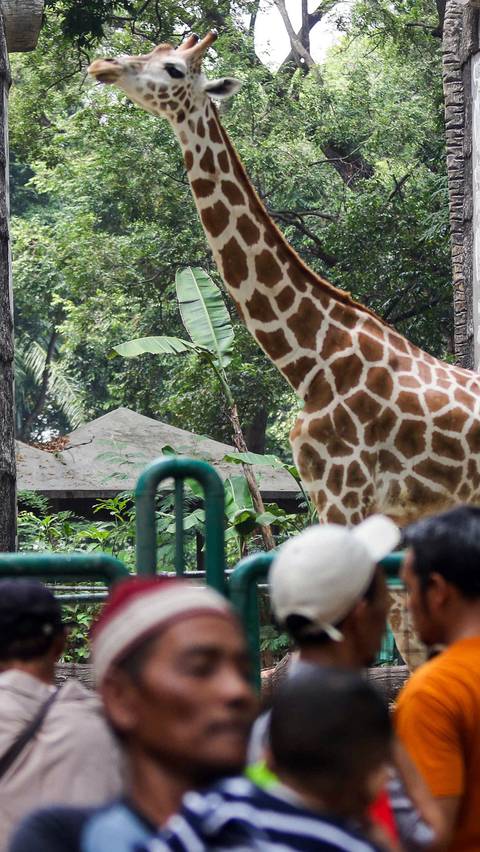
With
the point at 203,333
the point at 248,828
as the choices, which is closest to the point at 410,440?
the point at 248,828

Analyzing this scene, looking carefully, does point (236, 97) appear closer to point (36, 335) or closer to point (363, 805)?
point (36, 335)

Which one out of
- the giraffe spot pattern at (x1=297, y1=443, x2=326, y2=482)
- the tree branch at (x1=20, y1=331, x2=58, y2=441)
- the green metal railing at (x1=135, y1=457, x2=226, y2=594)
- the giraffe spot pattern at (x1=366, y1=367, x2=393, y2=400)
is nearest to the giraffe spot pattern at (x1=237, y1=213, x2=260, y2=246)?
the giraffe spot pattern at (x1=366, y1=367, x2=393, y2=400)

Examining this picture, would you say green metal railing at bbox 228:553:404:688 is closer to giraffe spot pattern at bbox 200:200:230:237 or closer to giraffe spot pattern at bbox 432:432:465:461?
giraffe spot pattern at bbox 432:432:465:461

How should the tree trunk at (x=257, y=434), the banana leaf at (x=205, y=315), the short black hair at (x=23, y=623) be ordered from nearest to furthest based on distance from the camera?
the short black hair at (x=23, y=623)
the banana leaf at (x=205, y=315)
the tree trunk at (x=257, y=434)

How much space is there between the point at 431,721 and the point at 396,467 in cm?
279

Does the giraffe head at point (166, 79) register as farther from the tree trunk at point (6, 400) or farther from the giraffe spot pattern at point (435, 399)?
the giraffe spot pattern at point (435, 399)

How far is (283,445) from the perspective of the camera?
810 inches

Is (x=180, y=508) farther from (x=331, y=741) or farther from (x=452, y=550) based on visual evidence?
(x=331, y=741)

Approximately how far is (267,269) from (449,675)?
10.8ft

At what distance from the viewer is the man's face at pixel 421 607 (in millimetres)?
1954

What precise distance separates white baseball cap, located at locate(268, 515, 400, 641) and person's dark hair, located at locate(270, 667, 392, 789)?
419 millimetres

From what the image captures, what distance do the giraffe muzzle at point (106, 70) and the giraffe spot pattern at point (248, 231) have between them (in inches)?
36.3

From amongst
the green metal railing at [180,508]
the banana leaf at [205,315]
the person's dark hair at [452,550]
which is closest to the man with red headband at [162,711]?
the person's dark hair at [452,550]

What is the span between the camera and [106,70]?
4.72 metres
